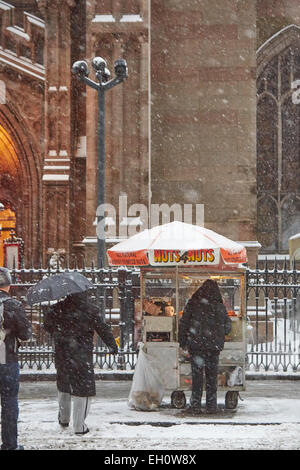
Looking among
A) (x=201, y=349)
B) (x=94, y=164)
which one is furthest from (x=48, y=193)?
(x=201, y=349)

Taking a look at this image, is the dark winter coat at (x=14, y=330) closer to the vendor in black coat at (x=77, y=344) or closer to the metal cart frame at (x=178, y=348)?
the vendor in black coat at (x=77, y=344)

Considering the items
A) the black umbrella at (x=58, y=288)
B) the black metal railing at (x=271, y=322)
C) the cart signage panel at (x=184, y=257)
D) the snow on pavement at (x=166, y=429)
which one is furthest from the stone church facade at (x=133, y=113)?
the black umbrella at (x=58, y=288)

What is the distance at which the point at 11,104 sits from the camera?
2077cm

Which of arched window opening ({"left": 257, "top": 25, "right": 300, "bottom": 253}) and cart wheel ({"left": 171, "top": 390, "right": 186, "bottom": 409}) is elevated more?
arched window opening ({"left": 257, "top": 25, "right": 300, "bottom": 253})

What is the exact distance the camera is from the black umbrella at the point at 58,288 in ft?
29.9

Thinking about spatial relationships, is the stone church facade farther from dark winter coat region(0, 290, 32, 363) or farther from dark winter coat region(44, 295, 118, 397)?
dark winter coat region(0, 290, 32, 363)

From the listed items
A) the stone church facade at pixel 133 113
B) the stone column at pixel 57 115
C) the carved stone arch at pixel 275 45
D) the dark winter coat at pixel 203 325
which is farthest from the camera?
the carved stone arch at pixel 275 45

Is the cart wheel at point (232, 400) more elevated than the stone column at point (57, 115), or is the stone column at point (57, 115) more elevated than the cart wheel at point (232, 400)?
the stone column at point (57, 115)

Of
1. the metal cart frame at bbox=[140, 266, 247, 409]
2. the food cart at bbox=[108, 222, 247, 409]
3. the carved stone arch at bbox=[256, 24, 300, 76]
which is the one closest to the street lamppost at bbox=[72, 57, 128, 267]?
the food cart at bbox=[108, 222, 247, 409]

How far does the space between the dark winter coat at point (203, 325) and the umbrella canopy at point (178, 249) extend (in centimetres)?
50

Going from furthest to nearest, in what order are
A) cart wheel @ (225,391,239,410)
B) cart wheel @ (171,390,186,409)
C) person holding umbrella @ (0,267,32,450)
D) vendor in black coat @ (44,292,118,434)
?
1. cart wheel @ (171,390,186,409)
2. cart wheel @ (225,391,239,410)
3. vendor in black coat @ (44,292,118,434)
4. person holding umbrella @ (0,267,32,450)

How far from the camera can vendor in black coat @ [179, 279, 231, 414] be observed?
34.6 feet

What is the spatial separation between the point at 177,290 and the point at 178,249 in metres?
0.58

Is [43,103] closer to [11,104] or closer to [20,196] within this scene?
[11,104]
